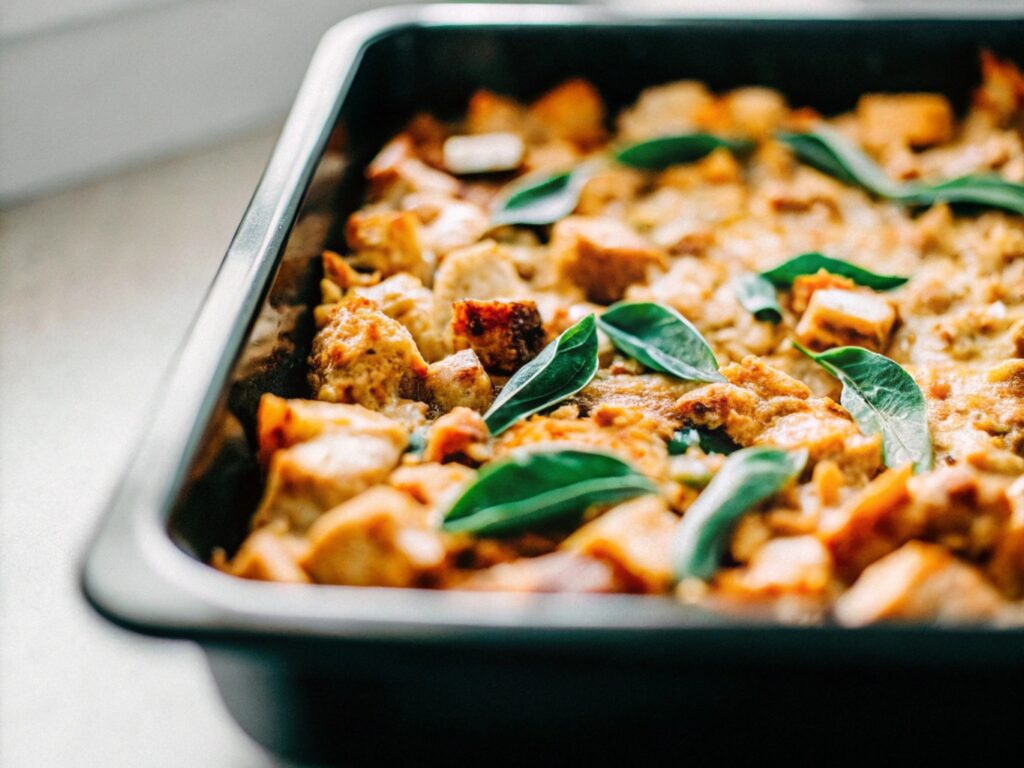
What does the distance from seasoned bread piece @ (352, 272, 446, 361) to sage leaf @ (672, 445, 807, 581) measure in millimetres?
351

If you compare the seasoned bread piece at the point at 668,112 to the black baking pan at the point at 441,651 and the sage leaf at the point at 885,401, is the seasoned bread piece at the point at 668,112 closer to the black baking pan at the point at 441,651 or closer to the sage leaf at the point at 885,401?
the sage leaf at the point at 885,401

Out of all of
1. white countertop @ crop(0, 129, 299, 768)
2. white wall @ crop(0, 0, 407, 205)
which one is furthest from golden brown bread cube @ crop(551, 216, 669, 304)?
white wall @ crop(0, 0, 407, 205)

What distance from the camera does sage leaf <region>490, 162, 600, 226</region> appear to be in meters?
1.34

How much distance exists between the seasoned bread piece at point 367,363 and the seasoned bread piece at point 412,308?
5cm

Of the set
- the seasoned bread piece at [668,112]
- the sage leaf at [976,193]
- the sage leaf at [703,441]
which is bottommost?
the sage leaf at [703,441]

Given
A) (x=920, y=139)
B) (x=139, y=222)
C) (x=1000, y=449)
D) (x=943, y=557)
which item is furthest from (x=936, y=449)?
(x=139, y=222)

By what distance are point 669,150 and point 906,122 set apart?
0.35 m

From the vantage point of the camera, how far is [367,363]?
107 centimetres

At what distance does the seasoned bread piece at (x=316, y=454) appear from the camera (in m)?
0.92

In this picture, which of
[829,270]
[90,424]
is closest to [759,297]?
[829,270]

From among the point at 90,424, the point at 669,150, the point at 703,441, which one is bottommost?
the point at 90,424

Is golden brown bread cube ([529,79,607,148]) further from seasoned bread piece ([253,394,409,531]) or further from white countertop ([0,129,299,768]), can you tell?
seasoned bread piece ([253,394,409,531])

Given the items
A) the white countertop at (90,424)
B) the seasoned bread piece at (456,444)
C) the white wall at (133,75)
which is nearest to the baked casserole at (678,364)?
the seasoned bread piece at (456,444)

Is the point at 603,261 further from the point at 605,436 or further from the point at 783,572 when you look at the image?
the point at 783,572
